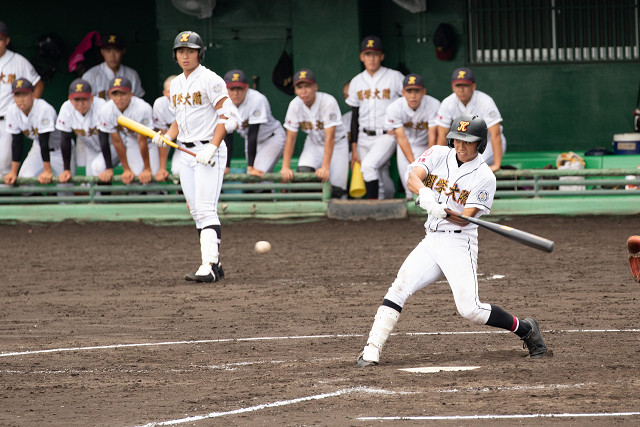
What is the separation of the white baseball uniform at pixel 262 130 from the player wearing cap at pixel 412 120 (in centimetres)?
155

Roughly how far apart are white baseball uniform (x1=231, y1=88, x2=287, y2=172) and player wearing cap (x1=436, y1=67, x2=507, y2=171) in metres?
2.17

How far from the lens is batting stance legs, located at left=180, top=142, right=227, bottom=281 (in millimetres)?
9250

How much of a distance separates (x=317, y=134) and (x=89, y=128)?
2.76 meters

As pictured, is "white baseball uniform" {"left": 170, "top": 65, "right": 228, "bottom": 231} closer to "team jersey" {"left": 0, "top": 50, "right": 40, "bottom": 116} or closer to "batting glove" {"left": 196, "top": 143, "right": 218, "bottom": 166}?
"batting glove" {"left": 196, "top": 143, "right": 218, "bottom": 166}

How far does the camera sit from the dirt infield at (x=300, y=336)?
5195 millimetres

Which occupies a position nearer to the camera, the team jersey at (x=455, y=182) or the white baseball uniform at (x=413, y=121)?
the team jersey at (x=455, y=182)

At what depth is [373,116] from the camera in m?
13.3

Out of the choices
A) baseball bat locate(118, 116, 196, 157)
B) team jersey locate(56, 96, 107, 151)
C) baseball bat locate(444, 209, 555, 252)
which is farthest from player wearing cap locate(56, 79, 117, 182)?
baseball bat locate(444, 209, 555, 252)

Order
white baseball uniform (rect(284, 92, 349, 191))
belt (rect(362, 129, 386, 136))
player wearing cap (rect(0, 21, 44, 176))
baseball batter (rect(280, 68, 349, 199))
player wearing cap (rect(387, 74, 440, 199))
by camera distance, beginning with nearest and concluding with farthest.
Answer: player wearing cap (rect(387, 74, 440, 199)), baseball batter (rect(280, 68, 349, 199)), white baseball uniform (rect(284, 92, 349, 191)), belt (rect(362, 129, 386, 136)), player wearing cap (rect(0, 21, 44, 176))

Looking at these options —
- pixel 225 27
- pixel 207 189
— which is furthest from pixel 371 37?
pixel 207 189

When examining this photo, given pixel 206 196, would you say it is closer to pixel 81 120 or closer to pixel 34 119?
pixel 81 120

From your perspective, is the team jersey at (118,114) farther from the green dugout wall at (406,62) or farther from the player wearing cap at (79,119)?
the green dugout wall at (406,62)

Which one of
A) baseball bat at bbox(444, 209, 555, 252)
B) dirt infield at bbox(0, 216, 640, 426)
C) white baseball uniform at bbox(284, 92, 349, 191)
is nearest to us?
dirt infield at bbox(0, 216, 640, 426)

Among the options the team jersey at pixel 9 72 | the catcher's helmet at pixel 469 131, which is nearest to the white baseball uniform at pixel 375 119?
the team jersey at pixel 9 72
